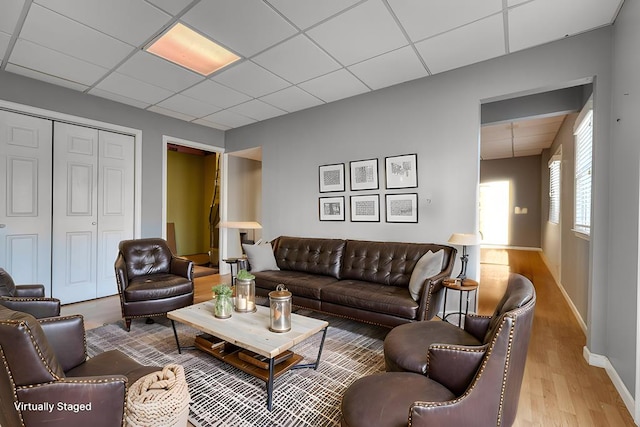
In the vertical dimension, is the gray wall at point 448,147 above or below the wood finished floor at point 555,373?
above

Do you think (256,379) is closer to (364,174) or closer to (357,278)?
(357,278)

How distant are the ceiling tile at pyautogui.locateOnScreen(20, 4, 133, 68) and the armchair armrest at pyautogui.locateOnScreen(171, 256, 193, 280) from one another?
7.77 feet

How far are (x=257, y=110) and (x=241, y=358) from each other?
12.3 ft

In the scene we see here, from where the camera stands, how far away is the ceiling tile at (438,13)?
230 cm

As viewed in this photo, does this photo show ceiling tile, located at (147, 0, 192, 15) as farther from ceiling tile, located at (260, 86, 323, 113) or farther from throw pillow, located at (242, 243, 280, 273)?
throw pillow, located at (242, 243, 280, 273)

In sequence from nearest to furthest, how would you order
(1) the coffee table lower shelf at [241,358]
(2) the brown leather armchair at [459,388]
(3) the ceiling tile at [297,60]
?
(2) the brown leather armchair at [459,388]
(1) the coffee table lower shelf at [241,358]
(3) the ceiling tile at [297,60]

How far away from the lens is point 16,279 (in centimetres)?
362

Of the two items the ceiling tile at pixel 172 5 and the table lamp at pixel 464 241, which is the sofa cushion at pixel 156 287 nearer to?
the ceiling tile at pixel 172 5

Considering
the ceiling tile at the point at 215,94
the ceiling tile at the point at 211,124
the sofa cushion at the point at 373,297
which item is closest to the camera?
the sofa cushion at the point at 373,297

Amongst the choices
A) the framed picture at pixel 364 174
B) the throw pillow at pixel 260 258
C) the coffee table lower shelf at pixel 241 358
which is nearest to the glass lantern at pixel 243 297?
the coffee table lower shelf at pixel 241 358

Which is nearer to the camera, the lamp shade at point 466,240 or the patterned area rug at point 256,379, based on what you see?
the patterned area rug at point 256,379

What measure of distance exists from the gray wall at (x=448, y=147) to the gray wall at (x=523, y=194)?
6.79m

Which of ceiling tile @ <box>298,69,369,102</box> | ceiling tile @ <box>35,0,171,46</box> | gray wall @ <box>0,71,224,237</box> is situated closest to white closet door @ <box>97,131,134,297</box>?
gray wall @ <box>0,71,224,237</box>

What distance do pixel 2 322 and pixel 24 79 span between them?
4083 millimetres
